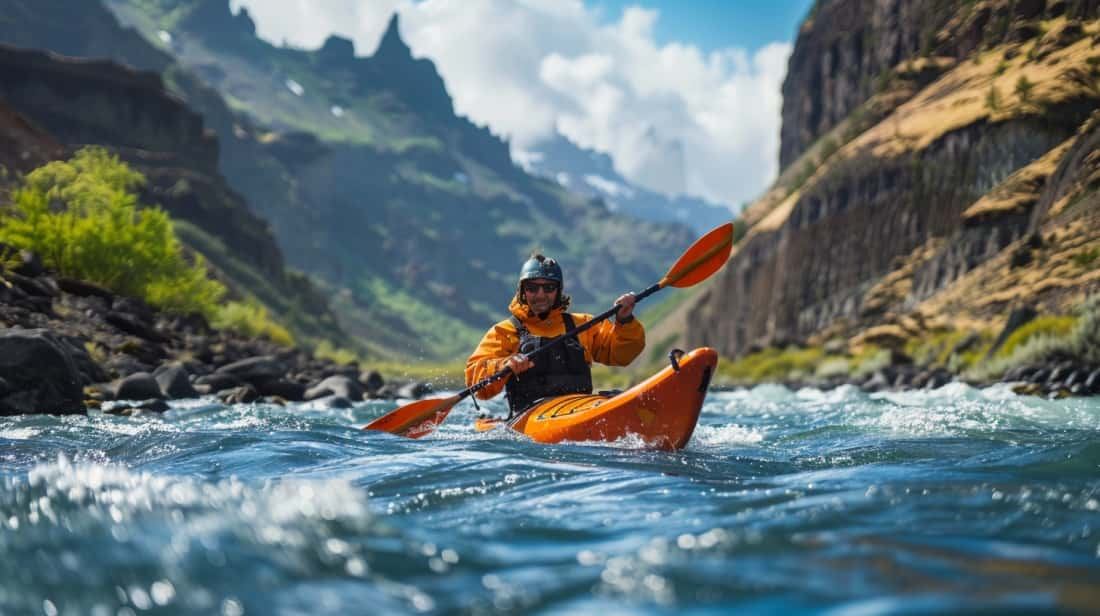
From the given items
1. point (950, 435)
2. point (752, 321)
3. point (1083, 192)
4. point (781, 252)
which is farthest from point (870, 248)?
point (950, 435)

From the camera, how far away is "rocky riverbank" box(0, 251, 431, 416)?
9.35m

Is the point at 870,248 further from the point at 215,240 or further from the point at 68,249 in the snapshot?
the point at 215,240

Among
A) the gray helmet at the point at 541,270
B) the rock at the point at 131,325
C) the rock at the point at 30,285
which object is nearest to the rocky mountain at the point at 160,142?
the rock at the point at 131,325

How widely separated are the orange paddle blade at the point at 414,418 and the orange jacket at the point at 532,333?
33 cm

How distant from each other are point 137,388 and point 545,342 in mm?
6131

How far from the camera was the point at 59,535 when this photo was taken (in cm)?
326

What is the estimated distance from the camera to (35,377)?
367 inches

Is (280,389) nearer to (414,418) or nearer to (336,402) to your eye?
(336,402)

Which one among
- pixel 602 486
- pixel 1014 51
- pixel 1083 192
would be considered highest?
pixel 1014 51

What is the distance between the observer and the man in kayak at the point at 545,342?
8477 millimetres

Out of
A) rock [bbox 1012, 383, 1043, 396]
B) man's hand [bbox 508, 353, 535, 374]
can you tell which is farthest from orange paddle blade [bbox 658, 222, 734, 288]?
rock [bbox 1012, 383, 1043, 396]

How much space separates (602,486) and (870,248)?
44.0 meters

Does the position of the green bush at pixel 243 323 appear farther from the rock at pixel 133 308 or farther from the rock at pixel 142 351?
the rock at pixel 142 351

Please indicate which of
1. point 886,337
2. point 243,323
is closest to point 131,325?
point 243,323
